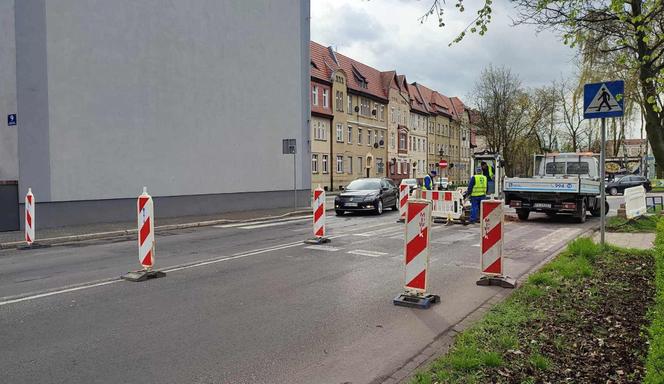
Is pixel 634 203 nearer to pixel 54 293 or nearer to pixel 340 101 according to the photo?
pixel 54 293

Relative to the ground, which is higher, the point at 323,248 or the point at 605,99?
the point at 605,99

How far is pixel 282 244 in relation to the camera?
11.8m

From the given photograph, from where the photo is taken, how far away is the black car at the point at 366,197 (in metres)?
20.7

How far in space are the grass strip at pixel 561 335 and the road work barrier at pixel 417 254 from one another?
0.93 metres

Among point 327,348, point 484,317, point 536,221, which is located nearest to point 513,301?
point 484,317

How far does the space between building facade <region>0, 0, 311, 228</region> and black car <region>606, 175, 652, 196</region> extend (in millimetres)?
25939

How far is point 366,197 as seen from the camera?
68.3 ft

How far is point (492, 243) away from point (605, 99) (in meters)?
3.91

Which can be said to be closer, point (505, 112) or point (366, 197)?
point (366, 197)

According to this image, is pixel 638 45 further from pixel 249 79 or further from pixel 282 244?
pixel 249 79

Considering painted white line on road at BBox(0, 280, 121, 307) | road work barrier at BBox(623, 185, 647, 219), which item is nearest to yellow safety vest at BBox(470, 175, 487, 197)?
road work barrier at BBox(623, 185, 647, 219)

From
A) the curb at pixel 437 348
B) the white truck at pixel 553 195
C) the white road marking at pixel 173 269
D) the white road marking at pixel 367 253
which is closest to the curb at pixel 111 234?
the white road marking at pixel 173 269

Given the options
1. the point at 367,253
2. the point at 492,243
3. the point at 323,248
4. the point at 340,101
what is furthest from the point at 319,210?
the point at 340,101

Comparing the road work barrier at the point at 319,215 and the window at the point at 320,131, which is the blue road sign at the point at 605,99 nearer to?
the road work barrier at the point at 319,215
